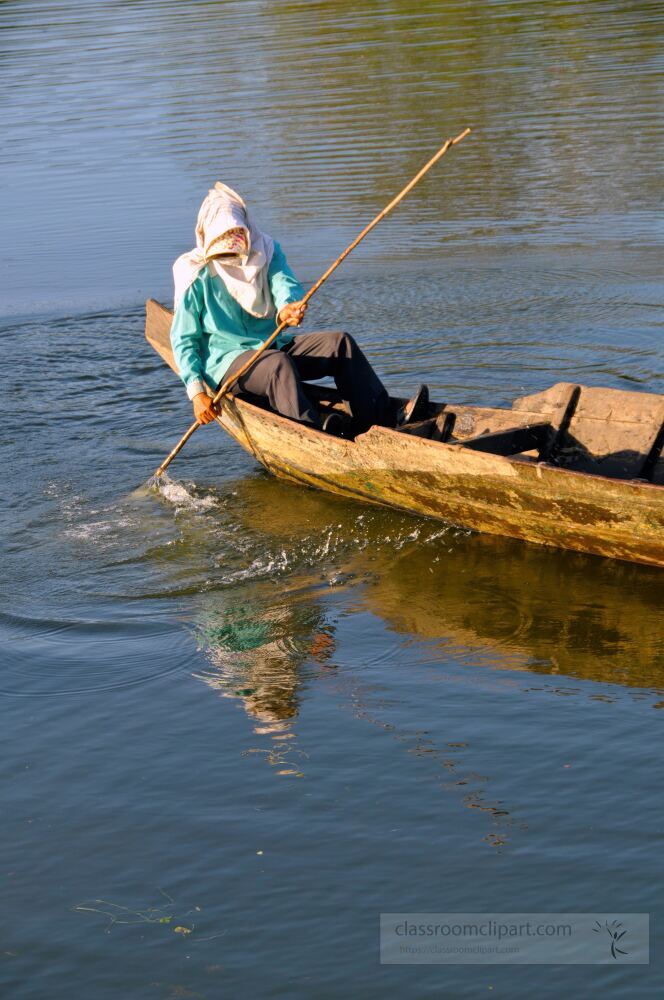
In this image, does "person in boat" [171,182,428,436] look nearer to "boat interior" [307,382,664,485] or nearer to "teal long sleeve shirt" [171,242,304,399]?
"teal long sleeve shirt" [171,242,304,399]

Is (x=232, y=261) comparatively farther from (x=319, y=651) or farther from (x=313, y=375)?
(x=319, y=651)

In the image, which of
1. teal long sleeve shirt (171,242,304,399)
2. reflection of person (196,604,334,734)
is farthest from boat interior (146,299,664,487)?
reflection of person (196,604,334,734)

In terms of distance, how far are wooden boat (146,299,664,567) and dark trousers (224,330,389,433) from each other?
0.11 m

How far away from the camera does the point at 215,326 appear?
20.6ft

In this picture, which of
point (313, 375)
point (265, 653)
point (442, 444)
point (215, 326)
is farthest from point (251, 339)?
point (265, 653)

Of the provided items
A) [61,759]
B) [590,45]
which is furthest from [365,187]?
[61,759]

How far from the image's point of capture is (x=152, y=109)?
17391 mm

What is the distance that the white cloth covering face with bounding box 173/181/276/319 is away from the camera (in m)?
5.94

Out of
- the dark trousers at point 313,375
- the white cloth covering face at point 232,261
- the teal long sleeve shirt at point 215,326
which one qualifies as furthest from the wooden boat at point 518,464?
the white cloth covering face at point 232,261

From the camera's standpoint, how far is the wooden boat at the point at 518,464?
5043 millimetres

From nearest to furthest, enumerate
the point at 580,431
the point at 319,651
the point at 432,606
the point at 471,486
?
1. the point at 319,651
2. the point at 432,606
3. the point at 471,486
4. the point at 580,431

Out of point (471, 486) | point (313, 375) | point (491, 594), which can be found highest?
point (313, 375)

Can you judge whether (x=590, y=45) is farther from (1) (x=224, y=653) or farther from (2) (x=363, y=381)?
(1) (x=224, y=653)

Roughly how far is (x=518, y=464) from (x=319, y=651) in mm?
1207
